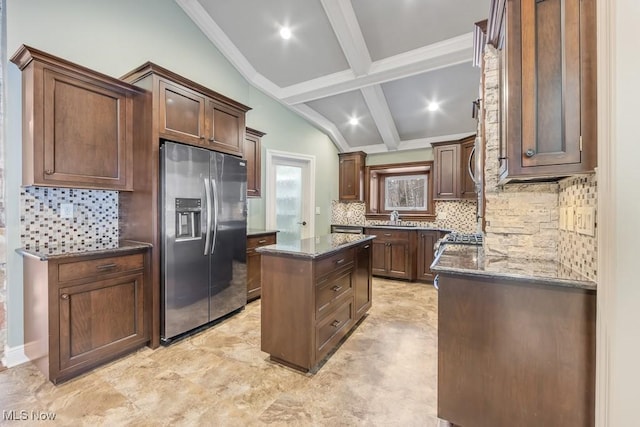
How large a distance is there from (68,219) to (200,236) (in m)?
1.05

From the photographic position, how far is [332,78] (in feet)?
12.8

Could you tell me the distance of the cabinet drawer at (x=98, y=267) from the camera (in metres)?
1.94

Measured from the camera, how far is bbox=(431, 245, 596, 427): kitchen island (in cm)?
121

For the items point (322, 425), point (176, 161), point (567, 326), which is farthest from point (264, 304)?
point (567, 326)

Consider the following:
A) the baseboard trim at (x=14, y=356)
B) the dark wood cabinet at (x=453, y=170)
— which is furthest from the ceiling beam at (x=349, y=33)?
the baseboard trim at (x=14, y=356)

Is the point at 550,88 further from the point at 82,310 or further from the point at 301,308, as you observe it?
the point at 82,310

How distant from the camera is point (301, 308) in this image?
207cm

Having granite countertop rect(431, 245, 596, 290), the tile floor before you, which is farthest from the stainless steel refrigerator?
granite countertop rect(431, 245, 596, 290)

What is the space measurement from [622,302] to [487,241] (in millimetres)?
868

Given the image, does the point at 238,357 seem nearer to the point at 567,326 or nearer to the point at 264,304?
the point at 264,304

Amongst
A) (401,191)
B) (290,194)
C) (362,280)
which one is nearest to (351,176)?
(401,191)

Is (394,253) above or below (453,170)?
below

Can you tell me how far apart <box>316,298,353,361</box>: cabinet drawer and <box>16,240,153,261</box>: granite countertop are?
1.61 m

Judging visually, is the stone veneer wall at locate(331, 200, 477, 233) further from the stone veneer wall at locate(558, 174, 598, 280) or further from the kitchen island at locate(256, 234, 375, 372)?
the stone veneer wall at locate(558, 174, 598, 280)
